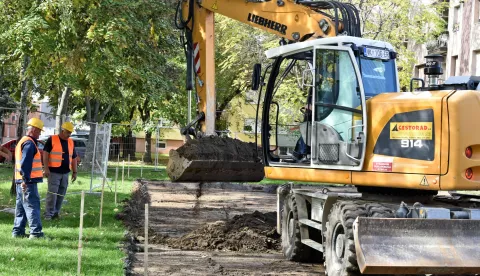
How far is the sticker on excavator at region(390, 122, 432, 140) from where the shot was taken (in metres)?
9.13

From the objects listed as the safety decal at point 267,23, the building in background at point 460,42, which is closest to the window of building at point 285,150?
the safety decal at point 267,23

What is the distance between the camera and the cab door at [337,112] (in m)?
9.95

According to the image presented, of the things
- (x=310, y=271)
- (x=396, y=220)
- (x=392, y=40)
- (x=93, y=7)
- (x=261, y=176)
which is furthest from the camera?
(x=392, y=40)

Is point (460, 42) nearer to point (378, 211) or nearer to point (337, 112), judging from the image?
point (337, 112)

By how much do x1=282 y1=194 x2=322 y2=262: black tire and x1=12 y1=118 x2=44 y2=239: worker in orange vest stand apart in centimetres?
370

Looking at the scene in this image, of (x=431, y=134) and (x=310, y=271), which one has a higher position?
(x=431, y=134)

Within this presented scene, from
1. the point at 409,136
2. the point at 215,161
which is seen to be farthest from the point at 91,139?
Result: the point at 409,136

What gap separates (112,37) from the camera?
1487cm

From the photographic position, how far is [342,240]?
959 centimetres

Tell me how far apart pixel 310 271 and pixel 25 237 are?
425 centimetres

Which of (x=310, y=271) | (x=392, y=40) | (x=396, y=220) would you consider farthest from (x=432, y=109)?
(x=392, y=40)

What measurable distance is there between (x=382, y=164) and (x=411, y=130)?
55cm

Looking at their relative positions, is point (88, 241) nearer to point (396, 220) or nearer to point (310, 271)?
point (310, 271)

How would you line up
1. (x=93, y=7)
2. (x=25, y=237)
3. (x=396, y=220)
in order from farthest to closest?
(x=93, y=7) < (x=25, y=237) < (x=396, y=220)
